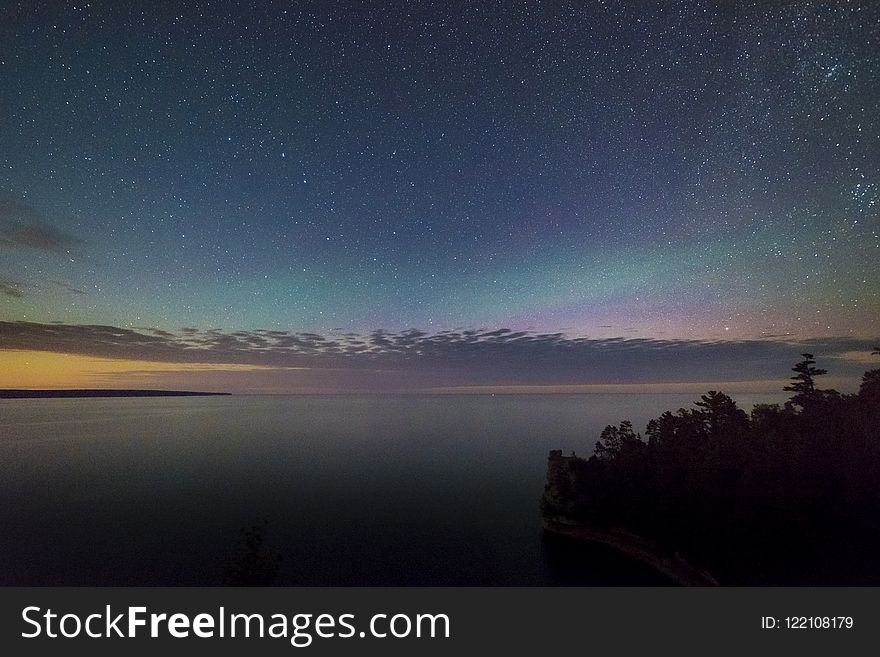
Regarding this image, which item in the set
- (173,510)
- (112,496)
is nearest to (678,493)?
(173,510)

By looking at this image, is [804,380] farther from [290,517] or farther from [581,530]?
[290,517]

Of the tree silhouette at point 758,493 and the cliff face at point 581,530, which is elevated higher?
the tree silhouette at point 758,493

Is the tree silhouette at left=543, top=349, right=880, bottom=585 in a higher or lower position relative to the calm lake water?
higher

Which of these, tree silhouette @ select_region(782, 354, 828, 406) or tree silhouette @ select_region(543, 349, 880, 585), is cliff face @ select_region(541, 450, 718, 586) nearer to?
tree silhouette @ select_region(543, 349, 880, 585)

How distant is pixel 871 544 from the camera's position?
899 inches

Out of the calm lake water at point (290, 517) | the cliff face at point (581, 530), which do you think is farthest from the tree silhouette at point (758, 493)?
the calm lake water at point (290, 517)

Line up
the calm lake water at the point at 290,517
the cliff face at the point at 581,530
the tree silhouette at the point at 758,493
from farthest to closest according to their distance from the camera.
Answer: the calm lake water at the point at 290,517 < the cliff face at the point at 581,530 < the tree silhouette at the point at 758,493

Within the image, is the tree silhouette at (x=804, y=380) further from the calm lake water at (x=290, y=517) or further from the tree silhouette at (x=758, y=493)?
the calm lake water at (x=290, y=517)

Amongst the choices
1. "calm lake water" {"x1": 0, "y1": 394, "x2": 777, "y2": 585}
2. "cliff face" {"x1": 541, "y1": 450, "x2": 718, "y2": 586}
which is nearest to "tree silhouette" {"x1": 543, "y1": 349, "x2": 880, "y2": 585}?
"cliff face" {"x1": 541, "y1": 450, "x2": 718, "y2": 586}

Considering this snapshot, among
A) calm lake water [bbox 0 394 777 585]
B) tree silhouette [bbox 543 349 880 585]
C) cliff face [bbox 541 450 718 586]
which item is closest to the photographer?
tree silhouette [bbox 543 349 880 585]

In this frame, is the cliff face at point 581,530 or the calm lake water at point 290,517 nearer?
the cliff face at point 581,530
